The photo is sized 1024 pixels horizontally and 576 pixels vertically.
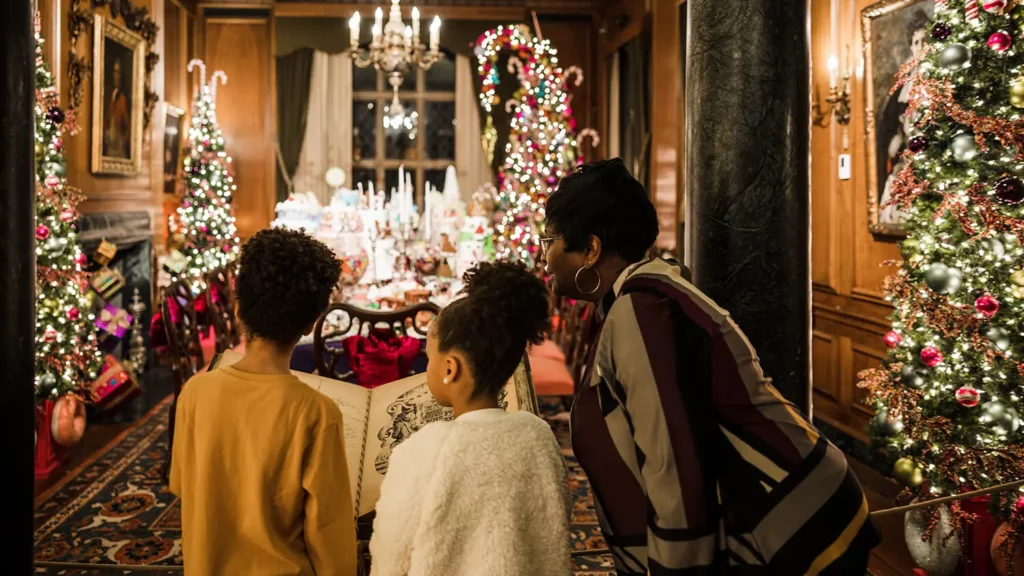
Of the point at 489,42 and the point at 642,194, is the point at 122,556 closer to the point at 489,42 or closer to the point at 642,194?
the point at 642,194

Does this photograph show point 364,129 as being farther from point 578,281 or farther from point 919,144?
point 578,281

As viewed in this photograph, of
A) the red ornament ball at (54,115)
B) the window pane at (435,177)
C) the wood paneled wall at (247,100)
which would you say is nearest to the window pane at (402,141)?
the window pane at (435,177)

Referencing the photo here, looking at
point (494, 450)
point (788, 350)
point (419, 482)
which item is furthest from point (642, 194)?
point (788, 350)

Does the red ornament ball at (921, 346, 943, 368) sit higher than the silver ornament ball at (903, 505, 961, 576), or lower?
higher

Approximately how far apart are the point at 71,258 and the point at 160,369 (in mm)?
3287

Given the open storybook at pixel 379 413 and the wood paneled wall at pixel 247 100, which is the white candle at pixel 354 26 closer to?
the wood paneled wall at pixel 247 100

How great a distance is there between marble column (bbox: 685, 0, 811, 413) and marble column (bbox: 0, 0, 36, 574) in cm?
165

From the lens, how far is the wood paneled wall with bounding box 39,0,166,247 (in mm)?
6379

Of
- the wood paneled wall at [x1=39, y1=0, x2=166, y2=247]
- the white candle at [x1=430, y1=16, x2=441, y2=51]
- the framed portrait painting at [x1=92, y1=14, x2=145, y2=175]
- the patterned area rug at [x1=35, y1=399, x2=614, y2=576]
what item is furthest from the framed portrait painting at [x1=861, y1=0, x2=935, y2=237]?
the framed portrait painting at [x1=92, y1=14, x2=145, y2=175]

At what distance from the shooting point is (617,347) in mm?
1435

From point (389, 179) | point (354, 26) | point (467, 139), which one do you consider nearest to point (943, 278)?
point (354, 26)

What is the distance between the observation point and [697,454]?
139 cm

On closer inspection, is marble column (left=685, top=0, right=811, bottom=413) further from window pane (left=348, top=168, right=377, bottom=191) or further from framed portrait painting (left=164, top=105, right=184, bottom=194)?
window pane (left=348, top=168, right=377, bottom=191)

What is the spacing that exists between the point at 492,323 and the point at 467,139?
10.6m
